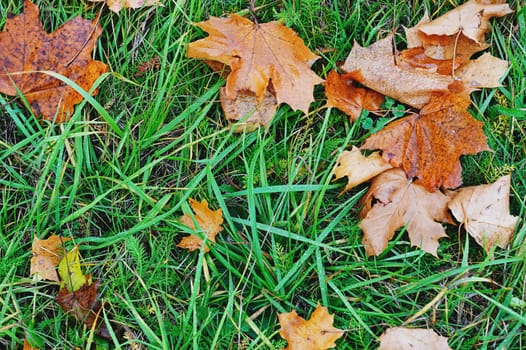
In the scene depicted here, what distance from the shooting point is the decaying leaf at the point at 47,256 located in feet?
7.22

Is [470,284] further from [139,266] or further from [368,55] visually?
[139,266]

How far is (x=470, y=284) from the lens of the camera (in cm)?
221

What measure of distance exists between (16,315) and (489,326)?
1.85m

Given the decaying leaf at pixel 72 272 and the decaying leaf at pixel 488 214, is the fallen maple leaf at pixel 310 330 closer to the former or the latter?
the decaying leaf at pixel 488 214

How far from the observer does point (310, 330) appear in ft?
7.01

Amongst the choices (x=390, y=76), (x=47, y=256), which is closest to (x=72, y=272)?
(x=47, y=256)

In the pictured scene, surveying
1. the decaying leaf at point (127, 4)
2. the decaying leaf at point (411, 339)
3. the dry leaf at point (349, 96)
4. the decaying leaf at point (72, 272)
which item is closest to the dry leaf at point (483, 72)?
the dry leaf at point (349, 96)

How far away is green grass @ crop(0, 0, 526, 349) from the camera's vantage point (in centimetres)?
220

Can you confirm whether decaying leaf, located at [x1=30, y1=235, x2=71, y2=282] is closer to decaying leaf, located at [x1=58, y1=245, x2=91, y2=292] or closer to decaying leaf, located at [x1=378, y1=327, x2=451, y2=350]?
decaying leaf, located at [x1=58, y1=245, x2=91, y2=292]

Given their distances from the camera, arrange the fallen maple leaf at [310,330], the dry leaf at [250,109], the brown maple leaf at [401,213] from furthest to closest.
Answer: the dry leaf at [250,109]
the brown maple leaf at [401,213]
the fallen maple leaf at [310,330]

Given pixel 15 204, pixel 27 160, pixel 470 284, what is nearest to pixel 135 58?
pixel 27 160

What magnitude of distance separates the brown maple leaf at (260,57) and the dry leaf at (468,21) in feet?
1.74

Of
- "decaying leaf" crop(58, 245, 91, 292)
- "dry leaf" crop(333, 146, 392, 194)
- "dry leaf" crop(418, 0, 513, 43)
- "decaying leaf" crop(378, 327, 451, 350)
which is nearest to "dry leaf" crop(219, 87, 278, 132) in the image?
"dry leaf" crop(333, 146, 392, 194)

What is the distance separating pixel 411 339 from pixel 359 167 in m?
0.70
